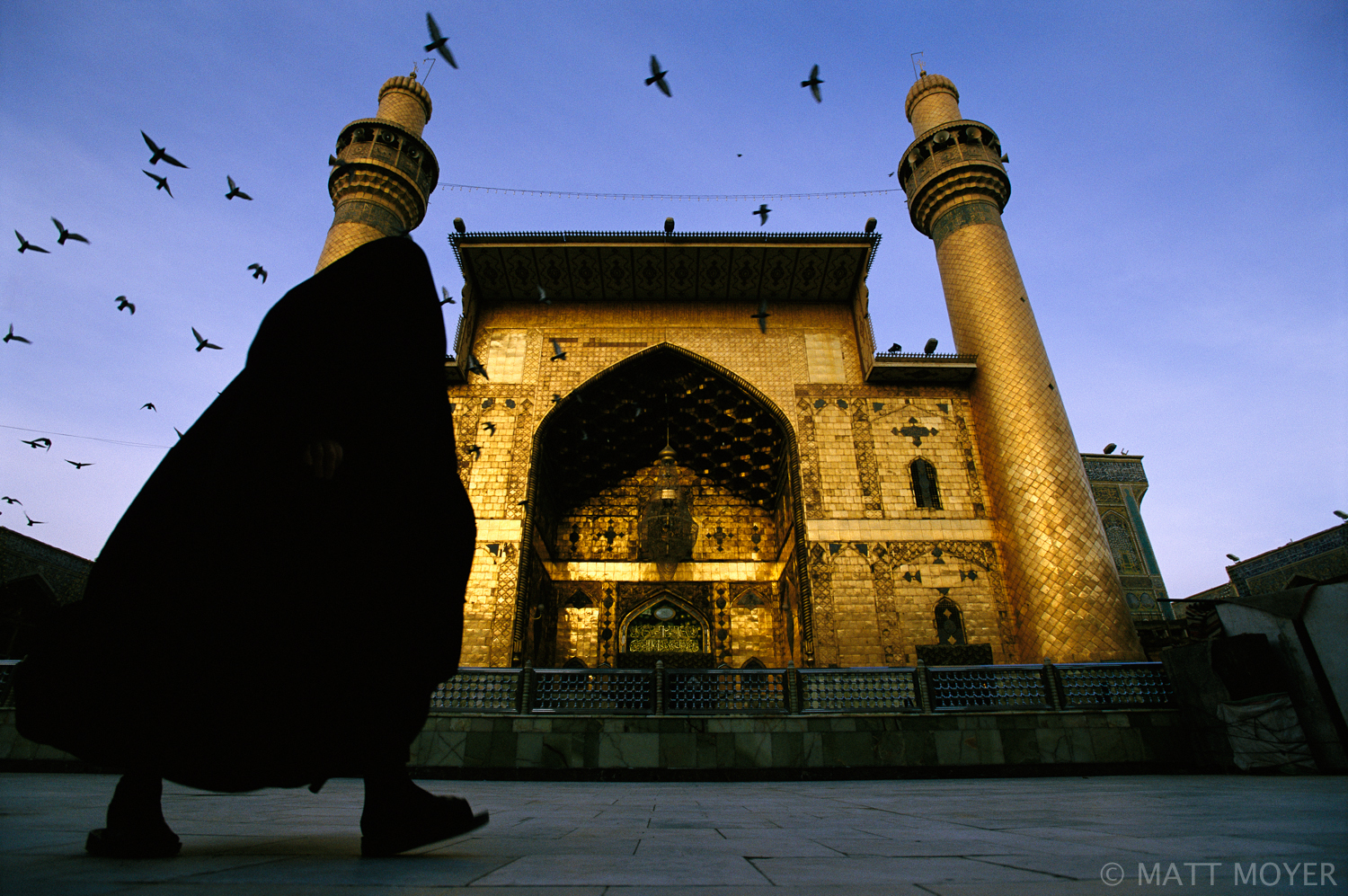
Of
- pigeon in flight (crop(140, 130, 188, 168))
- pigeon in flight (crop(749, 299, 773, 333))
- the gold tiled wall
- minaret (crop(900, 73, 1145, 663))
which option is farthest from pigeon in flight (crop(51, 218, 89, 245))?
minaret (crop(900, 73, 1145, 663))

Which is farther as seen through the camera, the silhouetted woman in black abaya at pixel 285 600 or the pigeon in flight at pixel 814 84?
the pigeon in flight at pixel 814 84

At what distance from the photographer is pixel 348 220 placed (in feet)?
32.6

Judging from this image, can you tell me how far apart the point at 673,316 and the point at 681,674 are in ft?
20.8

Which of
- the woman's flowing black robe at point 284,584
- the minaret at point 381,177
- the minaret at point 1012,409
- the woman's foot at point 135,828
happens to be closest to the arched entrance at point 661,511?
the minaret at point 1012,409

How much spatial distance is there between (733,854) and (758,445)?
9.95 m

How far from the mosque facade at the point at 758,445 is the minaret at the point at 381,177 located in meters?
0.04

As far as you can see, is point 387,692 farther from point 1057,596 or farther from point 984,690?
point 1057,596

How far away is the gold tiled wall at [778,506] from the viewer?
28.5 feet

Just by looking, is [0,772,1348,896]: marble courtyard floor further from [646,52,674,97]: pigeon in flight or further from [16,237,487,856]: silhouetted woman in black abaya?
[646,52,674,97]: pigeon in flight

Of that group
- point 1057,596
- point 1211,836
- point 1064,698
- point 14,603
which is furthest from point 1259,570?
point 14,603

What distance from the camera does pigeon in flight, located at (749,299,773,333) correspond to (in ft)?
33.0

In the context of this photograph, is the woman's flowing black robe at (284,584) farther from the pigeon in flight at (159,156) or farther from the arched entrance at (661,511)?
the arched entrance at (661,511)

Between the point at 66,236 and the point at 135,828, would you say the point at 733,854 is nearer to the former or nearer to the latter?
the point at 135,828

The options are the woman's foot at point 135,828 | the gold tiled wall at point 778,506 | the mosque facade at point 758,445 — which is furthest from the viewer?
the gold tiled wall at point 778,506
